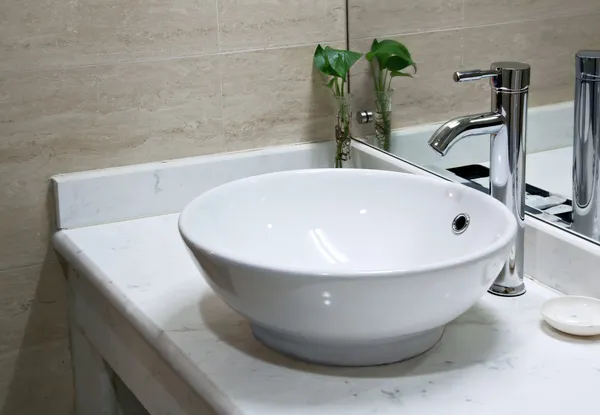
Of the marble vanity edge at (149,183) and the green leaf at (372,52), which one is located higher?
the green leaf at (372,52)

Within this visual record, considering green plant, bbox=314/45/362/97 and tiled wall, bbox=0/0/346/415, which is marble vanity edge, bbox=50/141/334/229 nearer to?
tiled wall, bbox=0/0/346/415

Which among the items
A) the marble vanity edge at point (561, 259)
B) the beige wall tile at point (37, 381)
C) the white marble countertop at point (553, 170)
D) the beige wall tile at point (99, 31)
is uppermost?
the beige wall tile at point (99, 31)

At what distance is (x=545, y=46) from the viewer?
152cm

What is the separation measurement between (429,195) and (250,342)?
1.29 feet

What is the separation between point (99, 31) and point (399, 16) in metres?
0.59

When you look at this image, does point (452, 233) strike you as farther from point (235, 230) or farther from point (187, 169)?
point (187, 169)

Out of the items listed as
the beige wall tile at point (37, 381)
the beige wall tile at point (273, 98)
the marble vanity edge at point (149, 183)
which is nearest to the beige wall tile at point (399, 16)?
the beige wall tile at point (273, 98)

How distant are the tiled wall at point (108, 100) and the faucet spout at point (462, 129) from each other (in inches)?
26.1

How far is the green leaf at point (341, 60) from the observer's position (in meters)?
1.92

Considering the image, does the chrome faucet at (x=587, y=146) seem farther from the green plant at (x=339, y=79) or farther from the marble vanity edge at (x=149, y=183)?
the marble vanity edge at (x=149, y=183)

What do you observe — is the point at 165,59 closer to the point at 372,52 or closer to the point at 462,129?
the point at 372,52

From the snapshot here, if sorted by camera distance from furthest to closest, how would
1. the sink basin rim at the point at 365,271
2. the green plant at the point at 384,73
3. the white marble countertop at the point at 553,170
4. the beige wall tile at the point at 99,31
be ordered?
the green plant at the point at 384,73
the beige wall tile at the point at 99,31
the white marble countertop at the point at 553,170
the sink basin rim at the point at 365,271

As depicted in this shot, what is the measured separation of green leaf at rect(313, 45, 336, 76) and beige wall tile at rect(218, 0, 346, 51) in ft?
0.10

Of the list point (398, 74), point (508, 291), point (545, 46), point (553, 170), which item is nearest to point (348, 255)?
point (508, 291)
